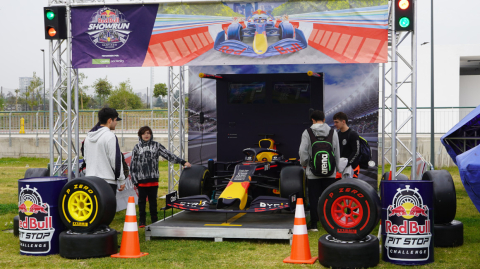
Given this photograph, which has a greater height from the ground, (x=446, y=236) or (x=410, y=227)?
(x=410, y=227)

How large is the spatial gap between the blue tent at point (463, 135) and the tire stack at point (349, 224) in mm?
2327

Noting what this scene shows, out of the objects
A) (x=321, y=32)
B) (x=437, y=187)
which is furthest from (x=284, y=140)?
(x=437, y=187)

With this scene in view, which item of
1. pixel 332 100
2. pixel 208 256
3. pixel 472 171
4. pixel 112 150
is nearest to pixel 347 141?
pixel 208 256

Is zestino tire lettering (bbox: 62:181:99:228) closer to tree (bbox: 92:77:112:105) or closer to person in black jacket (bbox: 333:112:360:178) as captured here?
person in black jacket (bbox: 333:112:360:178)

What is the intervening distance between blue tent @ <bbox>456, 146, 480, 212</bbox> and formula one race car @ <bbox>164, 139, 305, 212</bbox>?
2.68m

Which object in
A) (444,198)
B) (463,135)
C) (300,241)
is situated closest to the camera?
(300,241)

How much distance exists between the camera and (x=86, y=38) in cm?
828

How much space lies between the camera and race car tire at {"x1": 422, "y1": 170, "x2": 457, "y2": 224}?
666 cm

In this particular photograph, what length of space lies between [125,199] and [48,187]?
3754 mm

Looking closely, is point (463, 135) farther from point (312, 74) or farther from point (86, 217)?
point (86, 217)

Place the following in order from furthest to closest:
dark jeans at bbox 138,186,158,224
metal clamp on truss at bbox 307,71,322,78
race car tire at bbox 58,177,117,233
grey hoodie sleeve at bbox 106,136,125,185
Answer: metal clamp on truss at bbox 307,71,322,78, dark jeans at bbox 138,186,158,224, grey hoodie sleeve at bbox 106,136,125,185, race car tire at bbox 58,177,117,233

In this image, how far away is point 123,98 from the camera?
4669cm

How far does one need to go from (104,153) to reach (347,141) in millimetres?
3680

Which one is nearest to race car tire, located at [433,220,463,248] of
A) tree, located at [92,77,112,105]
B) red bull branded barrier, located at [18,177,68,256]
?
red bull branded barrier, located at [18,177,68,256]
